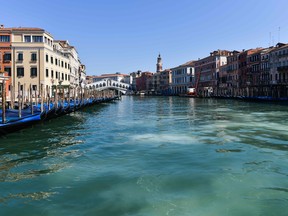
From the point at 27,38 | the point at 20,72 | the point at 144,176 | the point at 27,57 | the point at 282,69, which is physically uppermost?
the point at 27,38

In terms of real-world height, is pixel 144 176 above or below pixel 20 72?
below

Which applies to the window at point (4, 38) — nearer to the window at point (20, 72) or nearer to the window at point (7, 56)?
the window at point (7, 56)

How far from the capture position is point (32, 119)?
1332 cm

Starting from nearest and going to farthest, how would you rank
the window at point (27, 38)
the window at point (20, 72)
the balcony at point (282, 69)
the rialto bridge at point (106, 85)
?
the window at point (27, 38), the window at point (20, 72), the balcony at point (282, 69), the rialto bridge at point (106, 85)

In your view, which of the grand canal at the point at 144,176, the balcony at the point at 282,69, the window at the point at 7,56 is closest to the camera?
the grand canal at the point at 144,176

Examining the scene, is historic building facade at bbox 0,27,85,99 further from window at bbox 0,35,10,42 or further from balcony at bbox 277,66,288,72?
balcony at bbox 277,66,288,72

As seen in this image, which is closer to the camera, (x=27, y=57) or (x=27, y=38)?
(x=27, y=38)

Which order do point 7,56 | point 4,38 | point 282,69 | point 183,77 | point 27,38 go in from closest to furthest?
point 27,38, point 7,56, point 4,38, point 282,69, point 183,77

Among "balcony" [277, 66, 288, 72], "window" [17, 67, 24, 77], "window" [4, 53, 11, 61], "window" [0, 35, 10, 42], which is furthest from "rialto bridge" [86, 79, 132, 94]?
"window" [17, 67, 24, 77]

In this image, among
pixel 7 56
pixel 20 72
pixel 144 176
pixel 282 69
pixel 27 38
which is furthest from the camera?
pixel 282 69

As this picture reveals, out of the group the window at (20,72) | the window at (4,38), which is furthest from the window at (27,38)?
the window at (20,72)

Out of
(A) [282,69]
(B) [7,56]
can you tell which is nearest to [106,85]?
(A) [282,69]

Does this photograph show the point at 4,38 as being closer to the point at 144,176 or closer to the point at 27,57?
the point at 27,57

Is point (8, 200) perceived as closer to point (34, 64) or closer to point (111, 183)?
point (111, 183)
